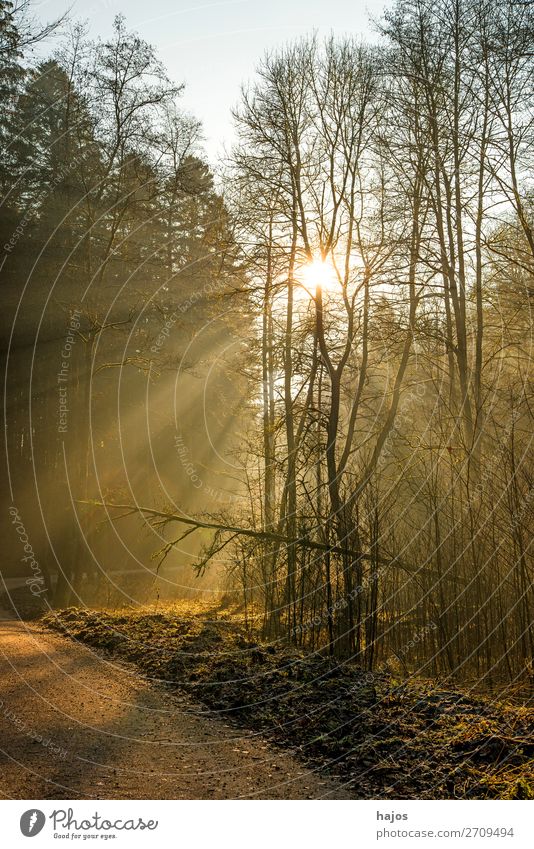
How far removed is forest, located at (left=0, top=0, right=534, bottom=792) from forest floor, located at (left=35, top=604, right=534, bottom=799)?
0.67 meters

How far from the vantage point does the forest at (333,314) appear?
8758 mm

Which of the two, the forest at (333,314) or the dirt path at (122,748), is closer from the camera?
the dirt path at (122,748)

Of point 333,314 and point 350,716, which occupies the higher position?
point 333,314

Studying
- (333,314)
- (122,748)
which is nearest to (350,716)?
(122,748)

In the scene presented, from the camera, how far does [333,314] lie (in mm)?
14328

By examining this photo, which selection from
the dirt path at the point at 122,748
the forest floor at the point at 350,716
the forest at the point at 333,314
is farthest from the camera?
the forest at the point at 333,314

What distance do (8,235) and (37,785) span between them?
20.6 metres

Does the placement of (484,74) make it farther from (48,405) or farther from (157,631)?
(48,405)

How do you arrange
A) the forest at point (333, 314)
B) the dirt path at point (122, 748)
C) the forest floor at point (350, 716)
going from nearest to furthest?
the dirt path at point (122, 748)
the forest floor at point (350, 716)
the forest at point (333, 314)

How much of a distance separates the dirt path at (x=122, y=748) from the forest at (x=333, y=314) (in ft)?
6.67

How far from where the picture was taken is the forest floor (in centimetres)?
516

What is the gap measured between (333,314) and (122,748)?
32.4ft

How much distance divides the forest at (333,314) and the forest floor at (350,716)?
26.6 inches

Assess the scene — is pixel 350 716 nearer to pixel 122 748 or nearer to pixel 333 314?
pixel 122 748
